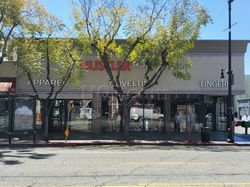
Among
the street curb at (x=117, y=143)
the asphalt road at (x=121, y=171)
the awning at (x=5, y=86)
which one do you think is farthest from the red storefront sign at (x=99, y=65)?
the asphalt road at (x=121, y=171)

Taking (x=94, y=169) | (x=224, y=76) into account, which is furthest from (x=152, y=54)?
(x=94, y=169)

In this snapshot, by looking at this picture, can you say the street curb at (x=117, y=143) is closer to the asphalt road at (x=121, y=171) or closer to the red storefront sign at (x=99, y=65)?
the red storefront sign at (x=99, y=65)

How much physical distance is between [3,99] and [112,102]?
895 centimetres

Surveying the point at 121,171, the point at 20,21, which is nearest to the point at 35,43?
the point at 20,21

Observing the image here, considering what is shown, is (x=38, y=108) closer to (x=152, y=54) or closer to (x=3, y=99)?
(x=3, y=99)

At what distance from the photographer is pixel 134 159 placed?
15711 mm

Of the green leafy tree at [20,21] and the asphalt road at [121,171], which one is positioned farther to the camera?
the green leafy tree at [20,21]

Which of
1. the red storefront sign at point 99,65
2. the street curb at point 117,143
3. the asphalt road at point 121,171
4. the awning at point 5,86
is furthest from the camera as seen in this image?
the red storefront sign at point 99,65

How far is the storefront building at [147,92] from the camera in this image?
101ft

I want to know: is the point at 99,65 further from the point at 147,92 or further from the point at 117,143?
the point at 117,143

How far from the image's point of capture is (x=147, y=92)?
3144cm

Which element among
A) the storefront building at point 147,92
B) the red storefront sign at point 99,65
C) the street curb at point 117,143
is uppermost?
the red storefront sign at point 99,65

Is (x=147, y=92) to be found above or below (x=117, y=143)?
above

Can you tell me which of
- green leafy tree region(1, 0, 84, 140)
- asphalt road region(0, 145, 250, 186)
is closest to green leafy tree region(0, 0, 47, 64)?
green leafy tree region(1, 0, 84, 140)
